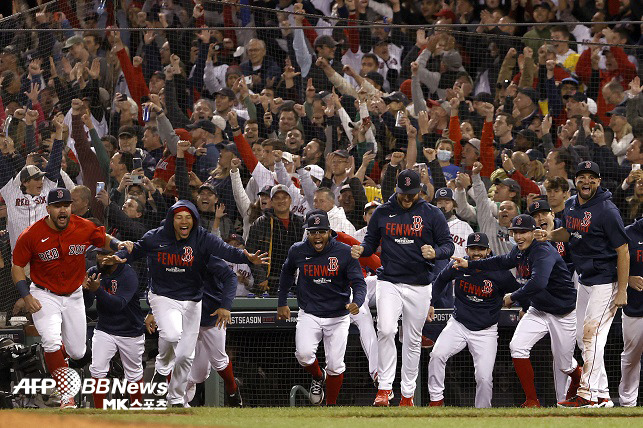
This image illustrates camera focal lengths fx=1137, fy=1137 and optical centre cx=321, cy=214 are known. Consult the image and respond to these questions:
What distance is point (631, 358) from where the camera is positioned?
991 cm

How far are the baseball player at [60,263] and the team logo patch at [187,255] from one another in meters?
0.48

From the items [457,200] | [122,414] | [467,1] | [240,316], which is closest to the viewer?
[122,414]

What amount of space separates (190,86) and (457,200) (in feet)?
11.4

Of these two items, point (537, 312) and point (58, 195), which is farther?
point (537, 312)

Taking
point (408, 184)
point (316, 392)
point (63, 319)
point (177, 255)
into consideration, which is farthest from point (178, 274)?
point (408, 184)

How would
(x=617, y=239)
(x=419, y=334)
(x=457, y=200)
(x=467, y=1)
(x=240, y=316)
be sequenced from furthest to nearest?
(x=467, y=1) < (x=457, y=200) < (x=240, y=316) < (x=419, y=334) < (x=617, y=239)

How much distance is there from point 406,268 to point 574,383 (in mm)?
1916

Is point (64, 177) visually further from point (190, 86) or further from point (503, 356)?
point (503, 356)

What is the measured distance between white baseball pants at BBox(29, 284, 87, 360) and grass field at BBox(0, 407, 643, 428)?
861 mm

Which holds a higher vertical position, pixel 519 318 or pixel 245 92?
pixel 245 92

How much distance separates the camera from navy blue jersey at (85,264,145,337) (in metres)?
10.3

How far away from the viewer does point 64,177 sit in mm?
11594

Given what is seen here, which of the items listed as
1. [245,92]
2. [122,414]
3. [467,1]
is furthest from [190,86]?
[122,414]

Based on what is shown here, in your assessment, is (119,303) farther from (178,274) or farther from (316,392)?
(316,392)
